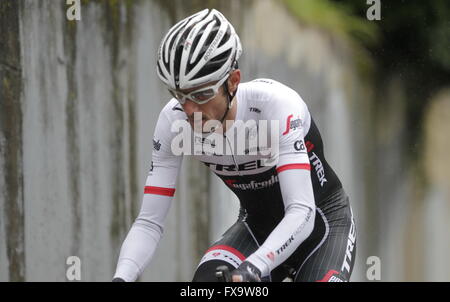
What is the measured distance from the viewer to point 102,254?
7324 mm

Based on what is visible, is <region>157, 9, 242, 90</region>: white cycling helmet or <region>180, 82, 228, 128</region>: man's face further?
<region>180, 82, 228, 128</region>: man's face

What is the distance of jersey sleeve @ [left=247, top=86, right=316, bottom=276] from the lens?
3.17 meters

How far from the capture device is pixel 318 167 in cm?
405

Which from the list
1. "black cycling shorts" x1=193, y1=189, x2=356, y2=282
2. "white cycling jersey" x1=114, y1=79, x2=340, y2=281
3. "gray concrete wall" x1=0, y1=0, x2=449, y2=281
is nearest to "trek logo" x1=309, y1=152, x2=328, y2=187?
"white cycling jersey" x1=114, y1=79, x2=340, y2=281

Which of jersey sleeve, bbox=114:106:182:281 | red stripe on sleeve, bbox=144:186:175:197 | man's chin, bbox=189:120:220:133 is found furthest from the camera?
red stripe on sleeve, bbox=144:186:175:197

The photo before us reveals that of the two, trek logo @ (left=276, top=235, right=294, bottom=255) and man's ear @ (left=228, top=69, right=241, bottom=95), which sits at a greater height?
man's ear @ (left=228, top=69, right=241, bottom=95)

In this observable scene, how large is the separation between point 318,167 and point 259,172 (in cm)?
33

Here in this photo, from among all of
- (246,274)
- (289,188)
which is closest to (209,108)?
(289,188)

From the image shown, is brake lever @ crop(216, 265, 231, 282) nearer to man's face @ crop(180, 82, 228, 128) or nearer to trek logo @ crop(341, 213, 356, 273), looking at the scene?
man's face @ crop(180, 82, 228, 128)

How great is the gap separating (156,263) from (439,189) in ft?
9.44

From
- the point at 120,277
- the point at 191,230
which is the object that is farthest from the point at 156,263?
the point at 120,277

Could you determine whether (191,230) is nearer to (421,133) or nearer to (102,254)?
(102,254)

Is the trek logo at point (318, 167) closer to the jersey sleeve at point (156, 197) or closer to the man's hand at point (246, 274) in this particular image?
the jersey sleeve at point (156, 197)

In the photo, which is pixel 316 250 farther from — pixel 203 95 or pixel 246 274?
pixel 203 95
